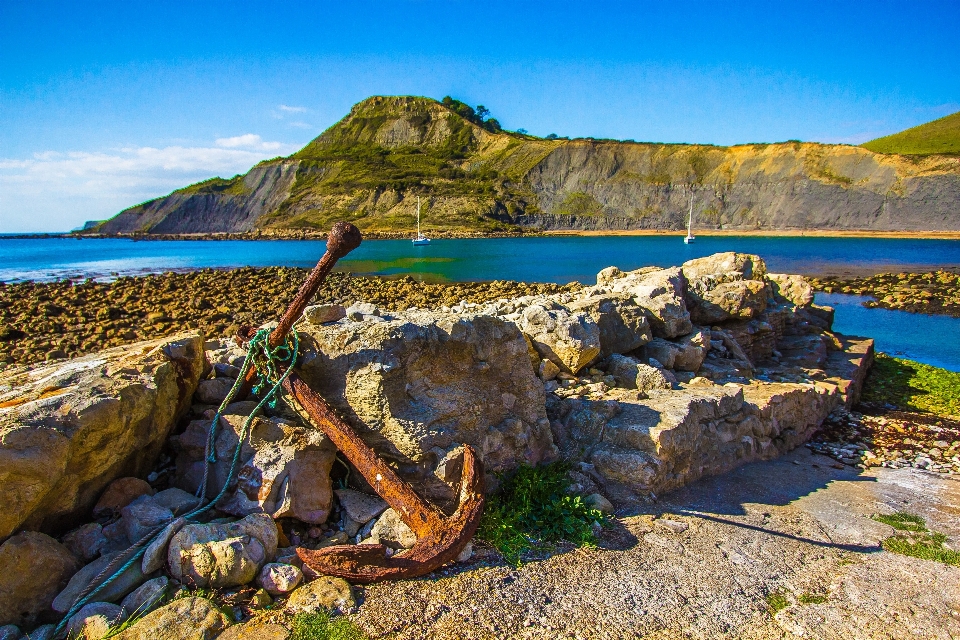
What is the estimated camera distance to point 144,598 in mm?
3070

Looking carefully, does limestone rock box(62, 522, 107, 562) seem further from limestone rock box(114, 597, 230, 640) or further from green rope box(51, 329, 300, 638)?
limestone rock box(114, 597, 230, 640)

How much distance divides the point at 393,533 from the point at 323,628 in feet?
3.00

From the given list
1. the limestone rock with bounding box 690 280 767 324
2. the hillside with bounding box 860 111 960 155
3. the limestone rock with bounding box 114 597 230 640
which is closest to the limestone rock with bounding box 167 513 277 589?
the limestone rock with bounding box 114 597 230 640

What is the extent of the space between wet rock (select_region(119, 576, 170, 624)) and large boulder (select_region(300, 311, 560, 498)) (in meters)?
1.58

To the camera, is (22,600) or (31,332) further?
(31,332)

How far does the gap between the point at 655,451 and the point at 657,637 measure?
2043 mm

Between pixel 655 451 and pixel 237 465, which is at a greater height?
pixel 237 465

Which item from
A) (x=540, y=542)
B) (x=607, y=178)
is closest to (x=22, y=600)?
(x=540, y=542)

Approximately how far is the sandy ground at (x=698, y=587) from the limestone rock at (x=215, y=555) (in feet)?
2.50

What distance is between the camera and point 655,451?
4.96 m

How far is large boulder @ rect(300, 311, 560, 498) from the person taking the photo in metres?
4.14

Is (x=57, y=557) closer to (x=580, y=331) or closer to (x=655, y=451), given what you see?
(x=655, y=451)

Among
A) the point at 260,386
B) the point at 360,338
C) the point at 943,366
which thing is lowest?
the point at 943,366

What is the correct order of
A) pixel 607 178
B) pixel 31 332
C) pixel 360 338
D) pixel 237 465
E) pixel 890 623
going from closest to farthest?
1. pixel 890 623
2. pixel 237 465
3. pixel 360 338
4. pixel 31 332
5. pixel 607 178
